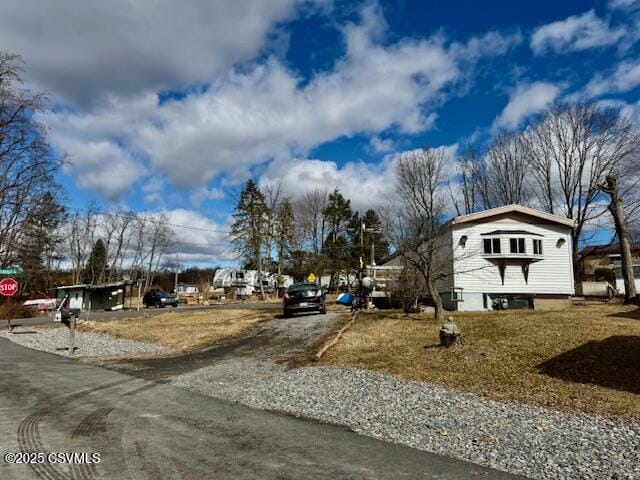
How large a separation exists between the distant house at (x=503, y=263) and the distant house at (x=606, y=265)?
12.3 m

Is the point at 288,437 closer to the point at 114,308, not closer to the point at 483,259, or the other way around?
the point at 483,259

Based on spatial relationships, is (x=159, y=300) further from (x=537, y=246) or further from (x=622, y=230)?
(x=622, y=230)

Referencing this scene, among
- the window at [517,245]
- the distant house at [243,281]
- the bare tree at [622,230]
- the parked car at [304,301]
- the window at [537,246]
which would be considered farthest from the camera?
the distant house at [243,281]

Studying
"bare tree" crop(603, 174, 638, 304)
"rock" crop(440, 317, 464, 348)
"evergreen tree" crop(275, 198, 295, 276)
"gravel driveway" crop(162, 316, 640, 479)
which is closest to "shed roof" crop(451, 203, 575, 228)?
"bare tree" crop(603, 174, 638, 304)

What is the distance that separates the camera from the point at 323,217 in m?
64.8

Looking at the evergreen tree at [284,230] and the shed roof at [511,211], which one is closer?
the shed roof at [511,211]

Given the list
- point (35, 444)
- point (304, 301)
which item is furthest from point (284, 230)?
point (35, 444)

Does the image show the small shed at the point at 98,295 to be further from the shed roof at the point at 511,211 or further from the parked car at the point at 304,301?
the shed roof at the point at 511,211

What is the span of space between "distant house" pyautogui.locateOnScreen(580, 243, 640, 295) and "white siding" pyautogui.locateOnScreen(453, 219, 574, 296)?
1223 cm

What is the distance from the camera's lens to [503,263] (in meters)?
27.0

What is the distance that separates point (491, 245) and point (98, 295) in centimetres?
3086

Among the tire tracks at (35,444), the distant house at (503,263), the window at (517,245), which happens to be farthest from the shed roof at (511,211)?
the tire tracks at (35,444)

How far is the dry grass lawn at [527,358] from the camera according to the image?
29.0 ft

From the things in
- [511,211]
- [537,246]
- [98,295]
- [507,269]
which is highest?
[511,211]
